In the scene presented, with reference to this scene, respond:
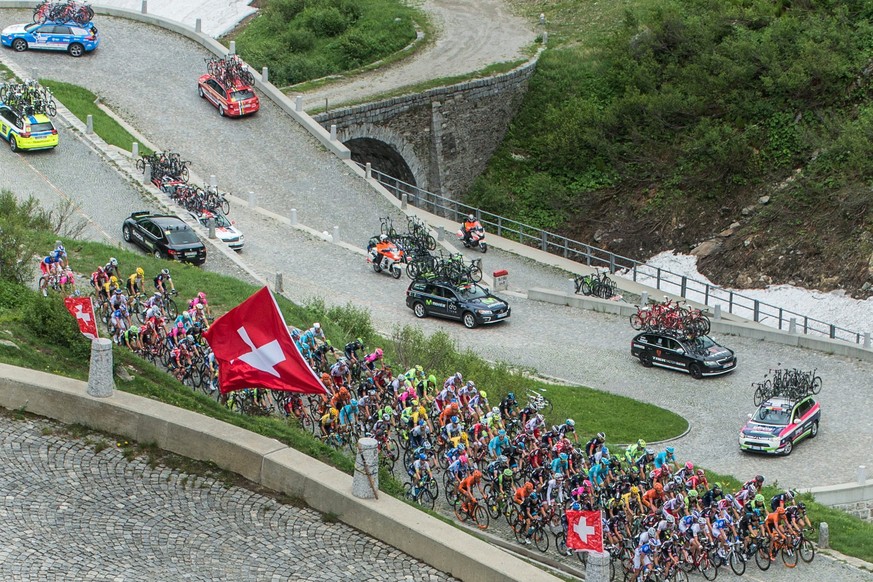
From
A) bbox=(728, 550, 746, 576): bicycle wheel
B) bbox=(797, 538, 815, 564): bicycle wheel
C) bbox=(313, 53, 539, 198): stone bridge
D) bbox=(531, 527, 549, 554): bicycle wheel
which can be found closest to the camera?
bbox=(531, 527, 549, 554): bicycle wheel

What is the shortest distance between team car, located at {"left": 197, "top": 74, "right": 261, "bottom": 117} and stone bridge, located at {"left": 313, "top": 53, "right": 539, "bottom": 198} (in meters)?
3.39

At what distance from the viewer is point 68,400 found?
60.8 ft

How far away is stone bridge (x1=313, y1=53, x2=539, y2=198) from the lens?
55.5m

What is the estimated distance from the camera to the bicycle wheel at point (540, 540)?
20.4 metres

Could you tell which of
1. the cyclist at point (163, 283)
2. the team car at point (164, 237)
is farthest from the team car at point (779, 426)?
the team car at point (164, 237)

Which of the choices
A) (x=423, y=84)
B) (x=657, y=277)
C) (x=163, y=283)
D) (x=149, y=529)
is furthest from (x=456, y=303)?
(x=149, y=529)

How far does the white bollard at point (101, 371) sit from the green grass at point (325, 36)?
44151mm

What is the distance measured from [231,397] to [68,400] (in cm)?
364

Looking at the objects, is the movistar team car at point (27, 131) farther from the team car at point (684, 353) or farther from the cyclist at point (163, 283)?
the team car at point (684, 353)

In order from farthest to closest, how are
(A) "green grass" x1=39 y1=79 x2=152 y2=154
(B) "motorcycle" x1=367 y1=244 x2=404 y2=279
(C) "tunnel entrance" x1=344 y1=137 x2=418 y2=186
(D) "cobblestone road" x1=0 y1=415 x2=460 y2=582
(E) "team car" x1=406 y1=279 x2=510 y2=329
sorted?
1. (C) "tunnel entrance" x1=344 y1=137 x2=418 y2=186
2. (A) "green grass" x1=39 y1=79 x2=152 y2=154
3. (B) "motorcycle" x1=367 y1=244 x2=404 y2=279
4. (E) "team car" x1=406 y1=279 x2=510 y2=329
5. (D) "cobblestone road" x1=0 y1=415 x2=460 y2=582

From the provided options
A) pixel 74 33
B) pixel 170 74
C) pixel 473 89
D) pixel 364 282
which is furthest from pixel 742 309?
pixel 74 33

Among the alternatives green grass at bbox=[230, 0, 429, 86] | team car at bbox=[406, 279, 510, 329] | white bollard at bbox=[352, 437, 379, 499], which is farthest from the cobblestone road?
green grass at bbox=[230, 0, 429, 86]

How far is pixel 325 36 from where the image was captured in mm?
68188

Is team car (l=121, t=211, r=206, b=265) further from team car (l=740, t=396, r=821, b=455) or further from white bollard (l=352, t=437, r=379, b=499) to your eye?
white bollard (l=352, t=437, r=379, b=499)
